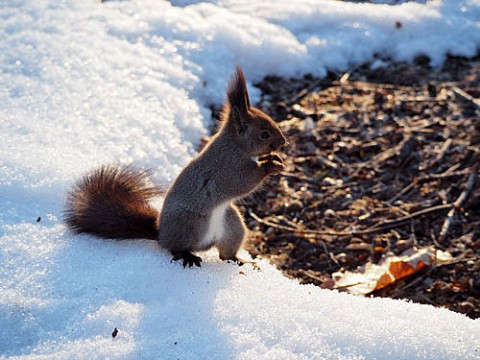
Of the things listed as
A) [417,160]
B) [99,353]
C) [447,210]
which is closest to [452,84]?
[417,160]

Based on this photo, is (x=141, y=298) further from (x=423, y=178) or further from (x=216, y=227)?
(x=423, y=178)

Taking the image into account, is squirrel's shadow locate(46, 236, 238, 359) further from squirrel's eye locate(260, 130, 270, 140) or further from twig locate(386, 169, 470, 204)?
twig locate(386, 169, 470, 204)

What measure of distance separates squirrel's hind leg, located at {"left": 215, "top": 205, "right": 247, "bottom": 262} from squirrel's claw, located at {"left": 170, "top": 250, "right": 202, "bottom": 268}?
0.16 meters

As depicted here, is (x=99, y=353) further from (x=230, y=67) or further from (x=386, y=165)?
(x=230, y=67)

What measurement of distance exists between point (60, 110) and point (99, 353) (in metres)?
1.87

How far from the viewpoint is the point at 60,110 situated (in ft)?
10.7

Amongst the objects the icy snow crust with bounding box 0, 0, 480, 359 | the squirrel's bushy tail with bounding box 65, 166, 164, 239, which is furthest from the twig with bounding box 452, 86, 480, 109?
the squirrel's bushy tail with bounding box 65, 166, 164, 239

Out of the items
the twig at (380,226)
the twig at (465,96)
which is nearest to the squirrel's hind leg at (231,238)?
the twig at (380,226)

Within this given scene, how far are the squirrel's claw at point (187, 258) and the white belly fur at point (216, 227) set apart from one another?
0.31 feet

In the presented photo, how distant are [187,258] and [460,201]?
1.44m

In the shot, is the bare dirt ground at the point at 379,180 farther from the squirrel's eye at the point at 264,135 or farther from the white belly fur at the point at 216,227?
the squirrel's eye at the point at 264,135

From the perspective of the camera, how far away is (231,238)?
2490 millimetres

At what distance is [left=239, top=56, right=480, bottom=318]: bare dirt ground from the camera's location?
277 centimetres

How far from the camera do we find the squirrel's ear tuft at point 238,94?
2.32m
